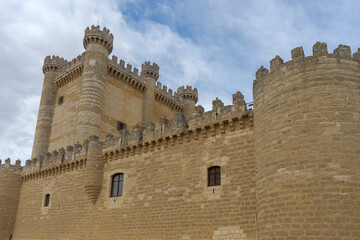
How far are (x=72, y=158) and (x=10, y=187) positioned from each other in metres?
7.51

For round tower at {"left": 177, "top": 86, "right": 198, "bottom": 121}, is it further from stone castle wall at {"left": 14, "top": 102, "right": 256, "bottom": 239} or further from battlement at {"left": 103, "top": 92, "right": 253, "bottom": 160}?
battlement at {"left": 103, "top": 92, "right": 253, "bottom": 160}

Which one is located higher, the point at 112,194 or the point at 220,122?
the point at 220,122

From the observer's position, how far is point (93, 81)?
24.6 meters

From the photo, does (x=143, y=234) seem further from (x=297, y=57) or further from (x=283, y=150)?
(x=297, y=57)

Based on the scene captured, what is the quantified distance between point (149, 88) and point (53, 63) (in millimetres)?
8195

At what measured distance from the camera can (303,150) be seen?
32.9ft

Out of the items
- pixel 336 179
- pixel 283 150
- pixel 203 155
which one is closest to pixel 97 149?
pixel 203 155

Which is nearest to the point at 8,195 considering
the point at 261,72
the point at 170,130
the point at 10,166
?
the point at 10,166

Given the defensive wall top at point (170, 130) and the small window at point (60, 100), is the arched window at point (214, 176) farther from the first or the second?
the small window at point (60, 100)

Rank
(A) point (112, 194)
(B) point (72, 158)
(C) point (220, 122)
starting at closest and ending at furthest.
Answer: (C) point (220, 122)
(A) point (112, 194)
(B) point (72, 158)

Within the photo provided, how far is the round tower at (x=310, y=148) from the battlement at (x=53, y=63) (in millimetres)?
22361

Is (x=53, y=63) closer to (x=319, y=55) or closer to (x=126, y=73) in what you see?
(x=126, y=73)

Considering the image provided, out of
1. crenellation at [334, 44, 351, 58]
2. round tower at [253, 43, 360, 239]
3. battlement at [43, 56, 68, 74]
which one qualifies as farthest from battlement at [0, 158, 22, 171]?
crenellation at [334, 44, 351, 58]

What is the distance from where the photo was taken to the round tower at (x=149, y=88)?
28231 mm
